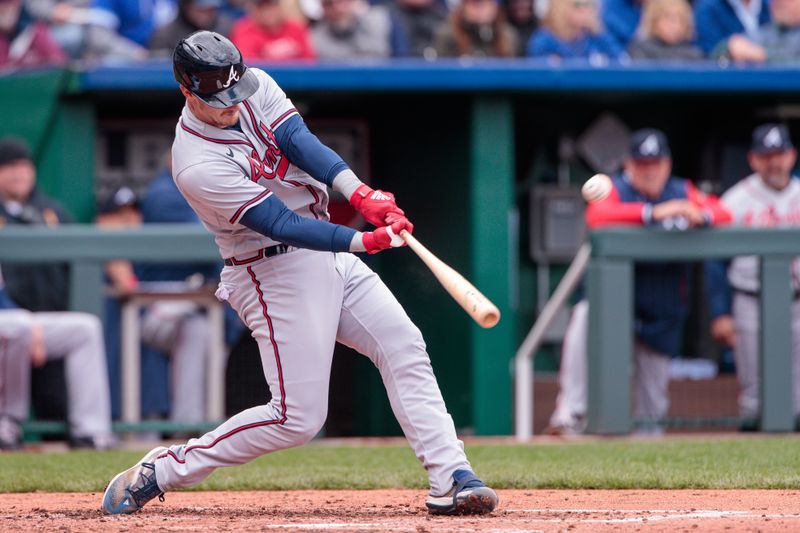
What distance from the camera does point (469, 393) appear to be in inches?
340

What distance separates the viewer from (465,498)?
14.5ft

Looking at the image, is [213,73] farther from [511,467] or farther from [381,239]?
[511,467]

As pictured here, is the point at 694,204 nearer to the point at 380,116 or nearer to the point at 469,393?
the point at 469,393

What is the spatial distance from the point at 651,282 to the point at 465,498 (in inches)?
141

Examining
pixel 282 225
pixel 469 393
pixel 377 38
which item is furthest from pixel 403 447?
pixel 282 225

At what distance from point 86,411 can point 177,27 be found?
246cm

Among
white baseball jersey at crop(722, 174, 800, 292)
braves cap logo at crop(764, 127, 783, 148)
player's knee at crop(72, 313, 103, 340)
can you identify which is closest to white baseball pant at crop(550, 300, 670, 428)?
white baseball jersey at crop(722, 174, 800, 292)

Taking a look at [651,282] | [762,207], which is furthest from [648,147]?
[762,207]

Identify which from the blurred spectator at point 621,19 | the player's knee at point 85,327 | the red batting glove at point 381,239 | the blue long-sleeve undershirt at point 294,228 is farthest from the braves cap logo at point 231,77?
the blurred spectator at point 621,19

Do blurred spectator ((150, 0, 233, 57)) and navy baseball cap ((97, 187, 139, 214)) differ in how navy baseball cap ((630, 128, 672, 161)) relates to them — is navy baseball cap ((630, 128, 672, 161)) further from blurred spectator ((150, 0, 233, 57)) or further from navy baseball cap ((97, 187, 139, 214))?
navy baseball cap ((97, 187, 139, 214))

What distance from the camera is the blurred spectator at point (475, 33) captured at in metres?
8.66

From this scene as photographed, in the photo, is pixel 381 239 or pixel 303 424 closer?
pixel 381 239

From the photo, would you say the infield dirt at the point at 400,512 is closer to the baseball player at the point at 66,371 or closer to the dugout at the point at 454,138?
the baseball player at the point at 66,371

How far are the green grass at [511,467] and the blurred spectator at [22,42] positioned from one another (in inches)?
104
